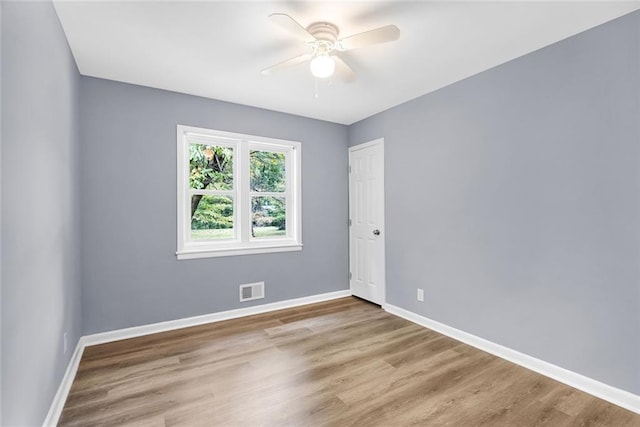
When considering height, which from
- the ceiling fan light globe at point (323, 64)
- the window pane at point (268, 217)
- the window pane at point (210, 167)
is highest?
the ceiling fan light globe at point (323, 64)

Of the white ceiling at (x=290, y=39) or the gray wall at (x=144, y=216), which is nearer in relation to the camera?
the white ceiling at (x=290, y=39)

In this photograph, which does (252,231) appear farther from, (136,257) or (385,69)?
(385,69)

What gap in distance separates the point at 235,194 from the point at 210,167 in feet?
1.39

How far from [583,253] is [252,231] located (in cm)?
324

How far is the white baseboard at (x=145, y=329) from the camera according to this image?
1928 mm

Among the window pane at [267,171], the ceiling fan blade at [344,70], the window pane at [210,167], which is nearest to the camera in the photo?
the ceiling fan blade at [344,70]

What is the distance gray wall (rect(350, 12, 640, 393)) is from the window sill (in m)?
1.59

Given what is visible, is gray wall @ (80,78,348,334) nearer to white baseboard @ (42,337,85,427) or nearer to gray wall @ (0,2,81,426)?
white baseboard @ (42,337,85,427)

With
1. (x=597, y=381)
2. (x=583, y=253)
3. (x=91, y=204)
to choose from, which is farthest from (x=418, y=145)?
(x=91, y=204)

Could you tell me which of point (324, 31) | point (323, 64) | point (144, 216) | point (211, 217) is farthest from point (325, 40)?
point (144, 216)

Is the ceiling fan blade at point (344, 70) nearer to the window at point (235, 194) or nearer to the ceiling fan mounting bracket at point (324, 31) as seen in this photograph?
the ceiling fan mounting bracket at point (324, 31)

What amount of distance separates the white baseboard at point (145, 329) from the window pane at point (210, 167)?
1.49 metres

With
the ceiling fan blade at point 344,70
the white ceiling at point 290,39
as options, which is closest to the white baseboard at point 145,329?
the white ceiling at point 290,39

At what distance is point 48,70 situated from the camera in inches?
70.8
